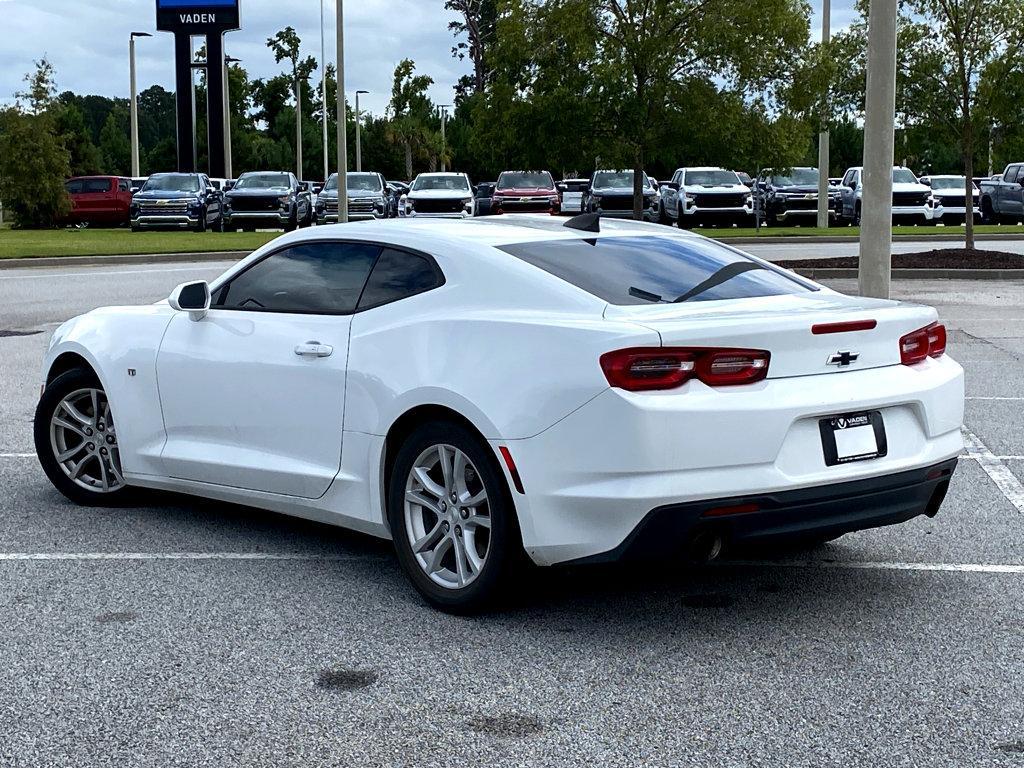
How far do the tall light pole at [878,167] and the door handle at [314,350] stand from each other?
999cm

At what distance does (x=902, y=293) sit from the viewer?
19391 mm

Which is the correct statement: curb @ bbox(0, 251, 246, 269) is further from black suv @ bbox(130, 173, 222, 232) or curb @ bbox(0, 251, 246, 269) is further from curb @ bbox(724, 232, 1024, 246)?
black suv @ bbox(130, 173, 222, 232)

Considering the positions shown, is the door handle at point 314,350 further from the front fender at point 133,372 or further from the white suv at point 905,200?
the white suv at point 905,200

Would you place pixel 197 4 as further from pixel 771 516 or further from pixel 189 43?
pixel 771 516

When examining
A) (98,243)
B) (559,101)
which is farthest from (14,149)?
(559,101)

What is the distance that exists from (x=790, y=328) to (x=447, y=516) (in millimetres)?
1385

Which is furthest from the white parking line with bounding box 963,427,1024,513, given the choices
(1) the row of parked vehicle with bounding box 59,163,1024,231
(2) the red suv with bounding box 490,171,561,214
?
(2) the red suv with bounding box 490,171,561,214

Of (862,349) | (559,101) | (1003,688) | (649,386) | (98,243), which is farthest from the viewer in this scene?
(98,243)

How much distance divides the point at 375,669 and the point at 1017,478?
4.36m

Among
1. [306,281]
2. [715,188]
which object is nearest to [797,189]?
[715,188]

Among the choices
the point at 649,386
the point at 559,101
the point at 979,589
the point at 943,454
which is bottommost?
the point at 979,589

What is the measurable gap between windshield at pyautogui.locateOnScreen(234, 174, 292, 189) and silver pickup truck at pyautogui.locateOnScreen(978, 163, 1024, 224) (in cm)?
2061

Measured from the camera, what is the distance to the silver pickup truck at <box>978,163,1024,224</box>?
42.8m

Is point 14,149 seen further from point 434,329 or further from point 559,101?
point 434,329
